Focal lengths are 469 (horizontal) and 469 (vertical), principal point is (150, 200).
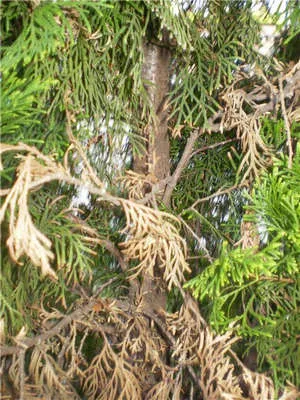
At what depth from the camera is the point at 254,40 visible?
0.71 meters

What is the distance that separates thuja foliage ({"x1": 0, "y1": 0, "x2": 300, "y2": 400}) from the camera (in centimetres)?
55

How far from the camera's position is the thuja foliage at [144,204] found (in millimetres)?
550

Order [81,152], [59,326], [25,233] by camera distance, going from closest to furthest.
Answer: [25,233] < [81,152] < [59,326]

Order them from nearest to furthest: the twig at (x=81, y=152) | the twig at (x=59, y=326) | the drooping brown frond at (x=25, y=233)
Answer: the drooping brown frond at (x=25, y=233), the twig at (x=81, y=152), the twig at (x=59, y=326)

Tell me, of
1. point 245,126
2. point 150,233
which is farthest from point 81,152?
point 245,126

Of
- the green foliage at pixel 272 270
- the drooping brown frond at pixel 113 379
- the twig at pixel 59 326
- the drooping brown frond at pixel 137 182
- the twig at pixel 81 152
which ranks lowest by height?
the drooping brown frond at pixel 113 379

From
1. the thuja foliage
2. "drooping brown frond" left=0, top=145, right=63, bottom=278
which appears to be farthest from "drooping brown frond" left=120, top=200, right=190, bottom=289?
"drooping brown frond" left=0, top=145, right=63, bottom=278

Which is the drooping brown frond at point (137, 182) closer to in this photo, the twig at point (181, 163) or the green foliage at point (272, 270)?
Result: the twig at point (181, 163)

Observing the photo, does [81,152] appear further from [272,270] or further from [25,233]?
[272,270]

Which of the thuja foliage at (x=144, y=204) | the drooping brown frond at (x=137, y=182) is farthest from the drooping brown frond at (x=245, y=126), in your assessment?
the drooping brown frond at (x=137, y=182)

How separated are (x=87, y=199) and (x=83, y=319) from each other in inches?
8.3

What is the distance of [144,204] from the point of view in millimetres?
655

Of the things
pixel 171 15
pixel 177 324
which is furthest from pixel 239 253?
pixel 171 15

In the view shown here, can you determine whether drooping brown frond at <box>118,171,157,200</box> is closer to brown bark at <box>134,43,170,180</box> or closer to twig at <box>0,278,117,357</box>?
brown bark at <box>134,43,170,180</box>
